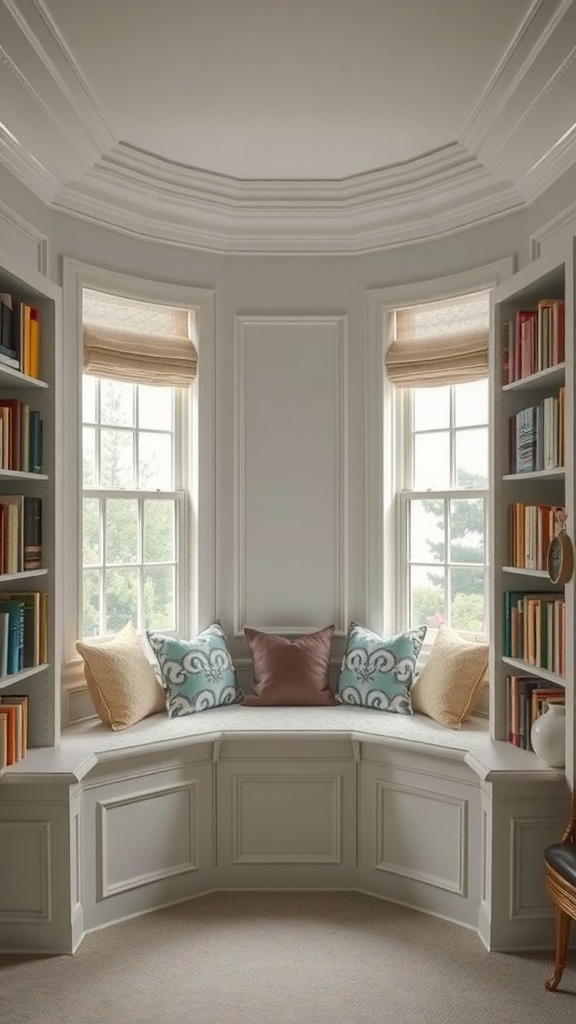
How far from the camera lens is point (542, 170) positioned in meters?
3.63

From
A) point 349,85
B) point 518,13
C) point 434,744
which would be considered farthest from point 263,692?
point 518,13

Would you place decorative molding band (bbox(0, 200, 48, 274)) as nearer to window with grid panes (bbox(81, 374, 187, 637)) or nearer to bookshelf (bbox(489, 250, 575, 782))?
window with grid panes (bbox(81, 374, 187, 637))

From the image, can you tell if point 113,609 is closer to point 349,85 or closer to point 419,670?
point 419,670

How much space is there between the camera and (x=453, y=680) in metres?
3.84

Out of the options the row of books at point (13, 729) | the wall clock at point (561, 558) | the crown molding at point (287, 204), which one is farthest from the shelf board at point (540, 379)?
the row of books at point (13, 729)

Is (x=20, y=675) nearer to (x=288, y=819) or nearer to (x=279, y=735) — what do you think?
(x=279, y=735)

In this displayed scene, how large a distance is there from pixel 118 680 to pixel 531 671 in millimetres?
1808

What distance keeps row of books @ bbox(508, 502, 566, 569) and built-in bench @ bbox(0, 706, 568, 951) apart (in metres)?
0.79

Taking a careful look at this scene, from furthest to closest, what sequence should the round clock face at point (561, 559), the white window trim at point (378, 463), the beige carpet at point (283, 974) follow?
the white window trim at point (378, 463) → the round clock face at point (561, 559) → the beige carpet at point (283, 974)

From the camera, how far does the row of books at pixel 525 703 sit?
11.0 feet

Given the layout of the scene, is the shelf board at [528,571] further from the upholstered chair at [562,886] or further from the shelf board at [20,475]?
the shelf board at [20,475]

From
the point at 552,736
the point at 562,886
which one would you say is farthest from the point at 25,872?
the point at 552,736

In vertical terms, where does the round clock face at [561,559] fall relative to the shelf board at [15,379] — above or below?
below

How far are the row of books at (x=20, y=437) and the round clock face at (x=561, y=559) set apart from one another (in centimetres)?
208
